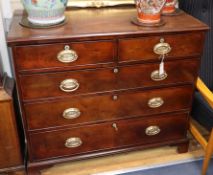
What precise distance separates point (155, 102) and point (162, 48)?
305mm

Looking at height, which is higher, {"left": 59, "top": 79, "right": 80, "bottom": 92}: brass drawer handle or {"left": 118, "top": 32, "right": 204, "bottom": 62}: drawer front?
{"left": 118, "top": 32, "right": 204, "bottom": 62}: drawer front

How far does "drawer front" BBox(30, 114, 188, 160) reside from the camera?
1421 millimetres

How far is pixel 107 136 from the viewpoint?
1.50 meters

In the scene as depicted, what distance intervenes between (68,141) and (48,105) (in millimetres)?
247

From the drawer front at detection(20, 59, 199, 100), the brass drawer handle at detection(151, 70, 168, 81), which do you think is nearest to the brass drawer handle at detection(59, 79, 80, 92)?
the drawer front at detection(20, 59, 199, 100)

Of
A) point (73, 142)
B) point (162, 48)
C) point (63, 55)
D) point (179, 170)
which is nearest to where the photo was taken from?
point (63, 55)

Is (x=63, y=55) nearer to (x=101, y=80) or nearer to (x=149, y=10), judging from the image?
(x=101, y=80)

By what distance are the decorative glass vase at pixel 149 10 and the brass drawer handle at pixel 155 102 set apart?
399 millimetres

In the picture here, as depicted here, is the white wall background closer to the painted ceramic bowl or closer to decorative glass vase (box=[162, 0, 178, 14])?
the painted ceramic bowl

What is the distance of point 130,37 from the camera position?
4.07 ft

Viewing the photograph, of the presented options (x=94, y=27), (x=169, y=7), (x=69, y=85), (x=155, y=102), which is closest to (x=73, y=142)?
(x=69, y=85)

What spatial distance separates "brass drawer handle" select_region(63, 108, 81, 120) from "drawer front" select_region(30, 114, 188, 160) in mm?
83

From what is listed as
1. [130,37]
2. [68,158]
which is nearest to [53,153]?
[68,158]

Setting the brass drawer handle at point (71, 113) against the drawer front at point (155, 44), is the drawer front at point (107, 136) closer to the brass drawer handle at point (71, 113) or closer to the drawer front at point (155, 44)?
the brass drawer handle at point (71, 113)
